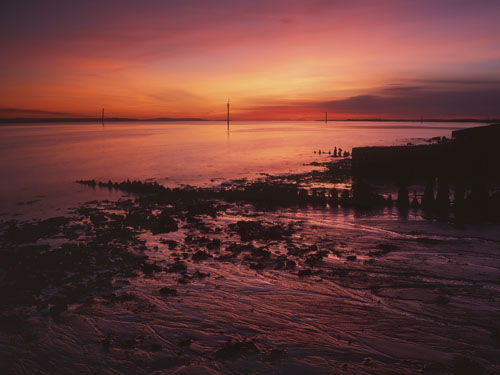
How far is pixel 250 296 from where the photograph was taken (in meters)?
11.4

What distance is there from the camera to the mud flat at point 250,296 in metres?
8.56

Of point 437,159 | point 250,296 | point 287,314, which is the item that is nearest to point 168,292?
point 250,296

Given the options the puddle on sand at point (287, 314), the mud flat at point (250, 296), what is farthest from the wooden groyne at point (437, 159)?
the puddle on sand at point (287, 314)

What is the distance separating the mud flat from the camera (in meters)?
8.56

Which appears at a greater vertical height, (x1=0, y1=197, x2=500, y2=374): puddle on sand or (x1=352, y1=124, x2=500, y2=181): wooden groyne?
(x1=352, y1=124, x2=500, y2=181): wooden groyne

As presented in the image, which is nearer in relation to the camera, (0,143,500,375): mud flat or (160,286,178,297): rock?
(0,143,500,375): mud flat

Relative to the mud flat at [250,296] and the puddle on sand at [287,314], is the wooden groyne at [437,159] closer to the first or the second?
the mud flat at [250,296]

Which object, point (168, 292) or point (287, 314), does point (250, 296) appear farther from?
point (168, 292)

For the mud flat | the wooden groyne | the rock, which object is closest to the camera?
the mud flat

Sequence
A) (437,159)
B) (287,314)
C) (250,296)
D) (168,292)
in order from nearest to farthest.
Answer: (287,314) → (250,296) → (168,292) → (437,159)

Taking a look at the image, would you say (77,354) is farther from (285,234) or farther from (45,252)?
(285,234)

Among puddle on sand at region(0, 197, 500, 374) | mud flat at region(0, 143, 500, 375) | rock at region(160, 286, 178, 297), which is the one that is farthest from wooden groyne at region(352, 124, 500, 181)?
rock at region(160, 286, 178, 297)

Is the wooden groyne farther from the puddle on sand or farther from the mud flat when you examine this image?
the puddle on sand

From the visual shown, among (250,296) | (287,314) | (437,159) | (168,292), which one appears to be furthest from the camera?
(437,159)
